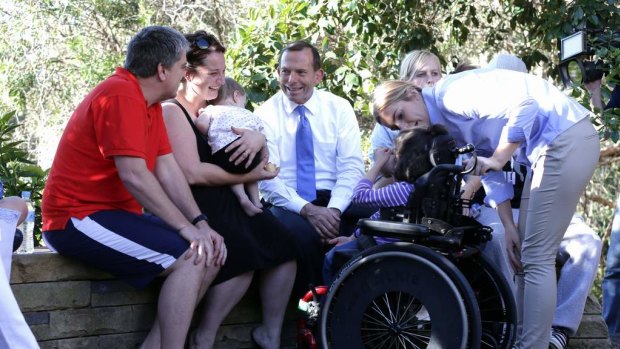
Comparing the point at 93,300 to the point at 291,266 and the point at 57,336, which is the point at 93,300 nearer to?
the point at 57,336

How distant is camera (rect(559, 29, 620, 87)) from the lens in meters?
5.44

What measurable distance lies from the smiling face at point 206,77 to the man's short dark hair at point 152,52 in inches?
24.9

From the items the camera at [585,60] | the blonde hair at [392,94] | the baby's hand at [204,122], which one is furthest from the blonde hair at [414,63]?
the baby's hand at [204,122]

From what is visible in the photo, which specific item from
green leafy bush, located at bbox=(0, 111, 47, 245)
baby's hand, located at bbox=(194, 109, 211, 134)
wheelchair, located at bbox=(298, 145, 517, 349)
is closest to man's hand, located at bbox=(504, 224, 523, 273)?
wheelchair, located at bbox=(298, 145, 517, 349)

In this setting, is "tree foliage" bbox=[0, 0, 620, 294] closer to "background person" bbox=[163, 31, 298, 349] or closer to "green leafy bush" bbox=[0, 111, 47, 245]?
"green leafy bush" bbox=[0, 111, 47, 245]

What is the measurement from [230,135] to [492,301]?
1.42 meters

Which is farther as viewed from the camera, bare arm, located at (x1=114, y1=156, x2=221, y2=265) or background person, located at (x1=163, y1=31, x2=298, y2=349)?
background person, located at (x1=163, y1=31, x2=298, y2=349)

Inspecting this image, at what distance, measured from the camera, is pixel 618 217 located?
5.25 m

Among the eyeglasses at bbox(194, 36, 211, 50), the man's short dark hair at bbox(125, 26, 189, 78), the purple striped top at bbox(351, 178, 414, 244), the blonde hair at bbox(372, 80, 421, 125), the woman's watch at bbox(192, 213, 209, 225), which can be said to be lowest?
the woman's watch at bbox(192, 213, 209, 225)

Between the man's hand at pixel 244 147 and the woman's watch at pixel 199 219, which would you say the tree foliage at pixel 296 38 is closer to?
the man's hand at pixel 244 147

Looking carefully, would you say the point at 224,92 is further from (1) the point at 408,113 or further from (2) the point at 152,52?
(1) the point at 408,113

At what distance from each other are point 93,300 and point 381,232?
131cm

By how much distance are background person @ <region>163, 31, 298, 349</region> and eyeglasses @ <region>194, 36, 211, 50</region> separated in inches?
12.9

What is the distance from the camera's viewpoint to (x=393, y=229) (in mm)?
4180
